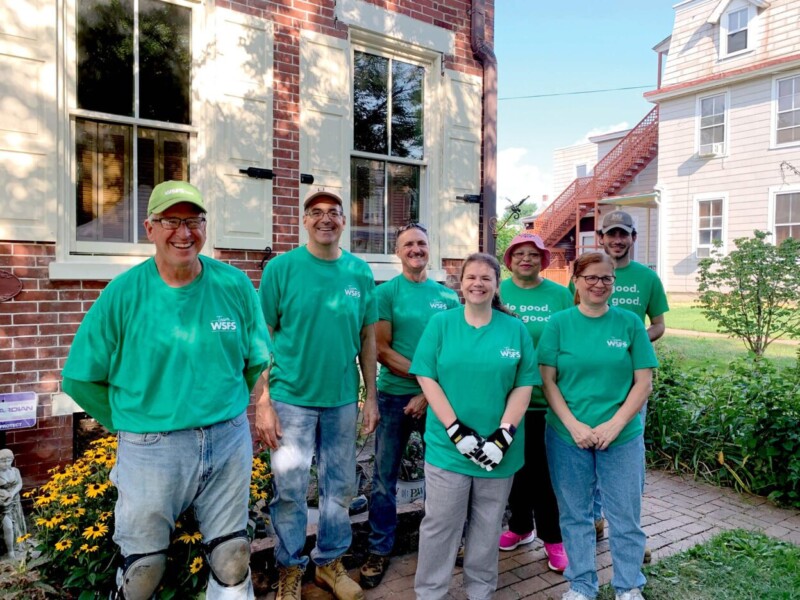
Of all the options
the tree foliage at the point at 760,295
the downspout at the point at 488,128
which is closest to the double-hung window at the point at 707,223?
the tree foliage at the point at 760,295

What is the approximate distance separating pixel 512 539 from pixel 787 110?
15463mm

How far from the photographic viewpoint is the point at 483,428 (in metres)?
2.68

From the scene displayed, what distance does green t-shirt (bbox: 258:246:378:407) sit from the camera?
114 inches

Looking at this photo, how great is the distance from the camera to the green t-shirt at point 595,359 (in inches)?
114

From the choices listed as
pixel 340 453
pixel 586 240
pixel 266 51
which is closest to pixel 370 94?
pixel 266 51

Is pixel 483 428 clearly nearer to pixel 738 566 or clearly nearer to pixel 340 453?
pixel 340 453

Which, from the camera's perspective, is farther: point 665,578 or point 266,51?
point 266,51

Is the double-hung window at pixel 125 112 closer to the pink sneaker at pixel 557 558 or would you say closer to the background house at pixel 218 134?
the background house at pixel 218 134

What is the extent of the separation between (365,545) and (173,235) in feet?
7.20

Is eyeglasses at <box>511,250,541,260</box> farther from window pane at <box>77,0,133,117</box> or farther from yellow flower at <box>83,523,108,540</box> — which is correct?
window pane at <box>77,0,133,117</box>

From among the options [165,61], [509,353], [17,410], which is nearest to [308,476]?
[509,353]

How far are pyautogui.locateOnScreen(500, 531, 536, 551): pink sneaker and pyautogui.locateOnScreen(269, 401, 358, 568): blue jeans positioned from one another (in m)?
1.09

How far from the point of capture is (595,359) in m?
2.89

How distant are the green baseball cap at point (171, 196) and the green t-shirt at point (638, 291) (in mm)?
2563
